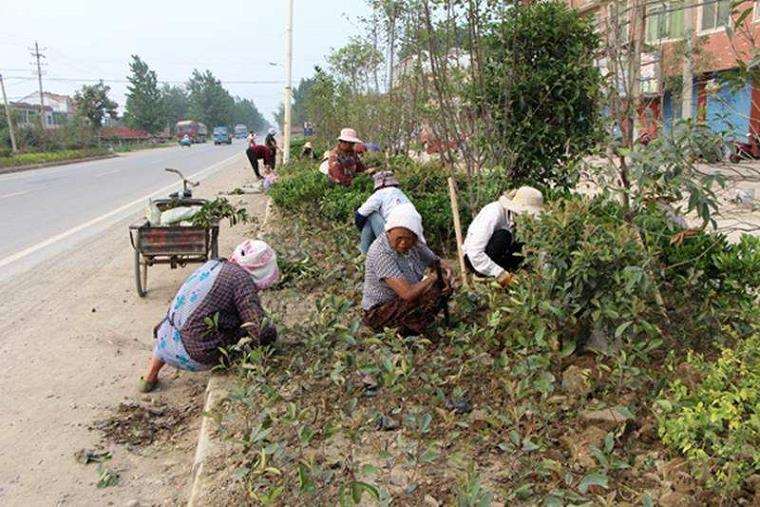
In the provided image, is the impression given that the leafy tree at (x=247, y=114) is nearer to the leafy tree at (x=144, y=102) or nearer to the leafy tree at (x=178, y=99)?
the leafy tree at (x=178, y=99)

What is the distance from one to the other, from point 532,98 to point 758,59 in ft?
12.0

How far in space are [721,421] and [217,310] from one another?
8.45ft

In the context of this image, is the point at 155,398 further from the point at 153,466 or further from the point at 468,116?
the point at 468,116

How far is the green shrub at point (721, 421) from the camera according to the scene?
90.8 inches

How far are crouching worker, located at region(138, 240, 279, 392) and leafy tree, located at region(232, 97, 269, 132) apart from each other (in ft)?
418

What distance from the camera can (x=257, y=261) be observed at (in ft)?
13.0

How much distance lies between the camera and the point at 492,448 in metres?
2.91

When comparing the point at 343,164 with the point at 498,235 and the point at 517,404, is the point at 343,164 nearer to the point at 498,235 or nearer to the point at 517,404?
the point at 498,235

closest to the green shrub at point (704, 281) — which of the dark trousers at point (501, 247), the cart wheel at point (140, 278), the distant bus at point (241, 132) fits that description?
the dark trousers at point (501, 247)

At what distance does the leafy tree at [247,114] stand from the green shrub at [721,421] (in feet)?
424

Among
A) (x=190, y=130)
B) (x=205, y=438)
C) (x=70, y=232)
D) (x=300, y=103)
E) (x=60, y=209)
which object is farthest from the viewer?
(x=190, y=130)

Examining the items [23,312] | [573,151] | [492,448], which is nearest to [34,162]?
[23,312]

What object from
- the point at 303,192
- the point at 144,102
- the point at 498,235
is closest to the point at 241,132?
the point at 144,102

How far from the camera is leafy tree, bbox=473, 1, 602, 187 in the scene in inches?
226
